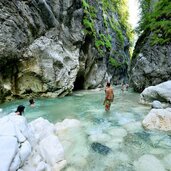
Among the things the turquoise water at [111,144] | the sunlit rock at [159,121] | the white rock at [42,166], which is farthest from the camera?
the sunlit rock at [159,121]

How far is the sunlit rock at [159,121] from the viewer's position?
7.54 metres

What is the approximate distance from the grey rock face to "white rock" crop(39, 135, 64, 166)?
14.2m

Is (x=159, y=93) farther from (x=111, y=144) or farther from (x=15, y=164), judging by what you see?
(x=15, y=164)

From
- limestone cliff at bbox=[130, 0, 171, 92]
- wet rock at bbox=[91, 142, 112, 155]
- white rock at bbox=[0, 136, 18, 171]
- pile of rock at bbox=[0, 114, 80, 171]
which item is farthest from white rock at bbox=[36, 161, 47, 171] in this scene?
limestone cliff at bbox=[130, 0, 171, 92]

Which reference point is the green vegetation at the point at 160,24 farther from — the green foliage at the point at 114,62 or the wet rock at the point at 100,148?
the wet rock at the point at 100,148

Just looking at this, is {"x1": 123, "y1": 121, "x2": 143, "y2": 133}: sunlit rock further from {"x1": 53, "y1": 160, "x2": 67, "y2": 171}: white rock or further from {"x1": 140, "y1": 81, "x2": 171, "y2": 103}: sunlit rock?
{"x1": 140, "y1": 81, "x2": 171, "y2": 103}: sunlit rock

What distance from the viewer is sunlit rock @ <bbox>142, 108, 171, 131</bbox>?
24.7 feet

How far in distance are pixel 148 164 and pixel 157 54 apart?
49.2 ft

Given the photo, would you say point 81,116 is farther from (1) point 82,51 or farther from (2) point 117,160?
→ (1) point 82,51

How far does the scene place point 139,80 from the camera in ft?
66.3

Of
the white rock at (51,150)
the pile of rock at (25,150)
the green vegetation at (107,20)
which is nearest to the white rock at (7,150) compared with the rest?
the pile of rock at (25,150)

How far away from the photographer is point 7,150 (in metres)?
4.08

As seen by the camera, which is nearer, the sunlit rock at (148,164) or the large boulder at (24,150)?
the large boulder at (24,150)

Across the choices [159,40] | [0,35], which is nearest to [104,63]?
[159,40]
